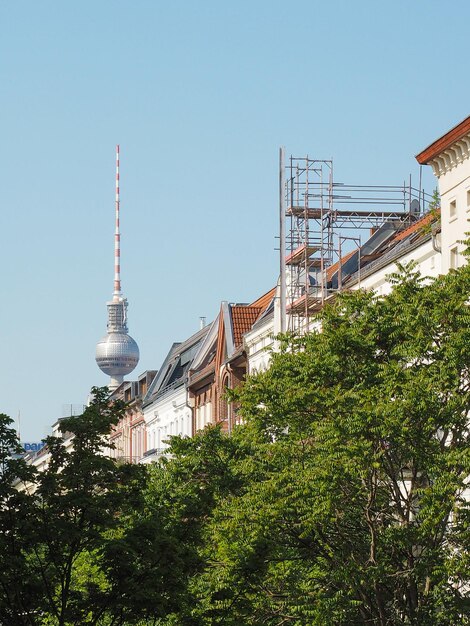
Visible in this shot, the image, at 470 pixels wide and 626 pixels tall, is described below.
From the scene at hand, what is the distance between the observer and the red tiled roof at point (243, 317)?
89625 millimetres

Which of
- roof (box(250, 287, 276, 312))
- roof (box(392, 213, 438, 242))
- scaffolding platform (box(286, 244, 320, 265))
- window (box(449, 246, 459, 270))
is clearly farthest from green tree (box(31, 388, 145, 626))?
roof (box(250, 287, 276, 312))

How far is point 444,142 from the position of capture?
175ft

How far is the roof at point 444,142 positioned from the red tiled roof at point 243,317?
112 ft

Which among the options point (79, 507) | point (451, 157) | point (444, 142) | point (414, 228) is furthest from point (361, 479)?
point (414, 228)

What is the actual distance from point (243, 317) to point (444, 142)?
38179 millimetres

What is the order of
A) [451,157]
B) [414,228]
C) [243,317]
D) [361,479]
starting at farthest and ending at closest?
[243,317] < [414,228] < [451,157] < [361,479]

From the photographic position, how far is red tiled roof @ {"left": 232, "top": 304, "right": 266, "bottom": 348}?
89625 mm

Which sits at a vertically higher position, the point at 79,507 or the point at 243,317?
the point at 243,317

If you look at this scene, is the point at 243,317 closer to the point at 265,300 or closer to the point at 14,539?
the point at 265,300

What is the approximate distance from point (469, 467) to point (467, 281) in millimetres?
4704

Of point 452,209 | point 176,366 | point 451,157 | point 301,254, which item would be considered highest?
point 176,366

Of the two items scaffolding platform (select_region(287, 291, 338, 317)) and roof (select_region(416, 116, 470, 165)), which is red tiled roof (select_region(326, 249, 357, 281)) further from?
roof (select_region(416, 116, 470, 165))

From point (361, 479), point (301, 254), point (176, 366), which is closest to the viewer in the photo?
point (361, 479)

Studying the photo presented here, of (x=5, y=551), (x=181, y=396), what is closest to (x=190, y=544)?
(x=5, y=551)
